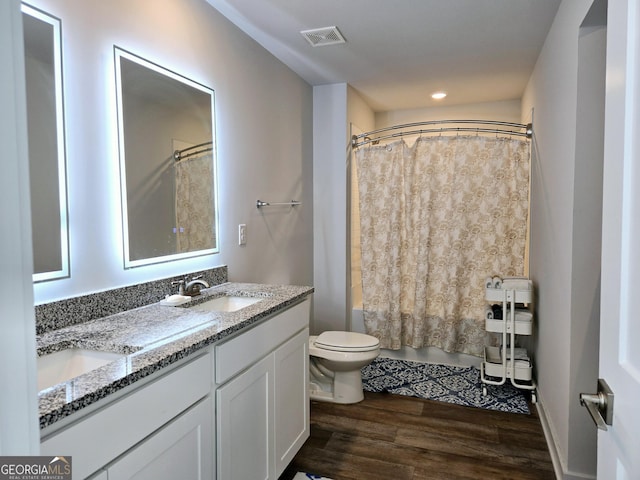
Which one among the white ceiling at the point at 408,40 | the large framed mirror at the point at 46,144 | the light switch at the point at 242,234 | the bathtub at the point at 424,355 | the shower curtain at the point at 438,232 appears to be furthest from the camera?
the bathtub at the point at 424,355

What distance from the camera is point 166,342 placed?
1258mm

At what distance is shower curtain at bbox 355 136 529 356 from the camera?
10.9 feet

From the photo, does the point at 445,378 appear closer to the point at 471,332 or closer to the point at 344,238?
the point at 471,332

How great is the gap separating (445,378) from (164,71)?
2.89 m

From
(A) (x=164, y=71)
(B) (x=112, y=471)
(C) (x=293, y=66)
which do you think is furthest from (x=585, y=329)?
(C) (x=293, y=66)

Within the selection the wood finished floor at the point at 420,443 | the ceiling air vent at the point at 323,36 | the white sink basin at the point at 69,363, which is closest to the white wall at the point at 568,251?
the wood finished floor at the point at 420,443

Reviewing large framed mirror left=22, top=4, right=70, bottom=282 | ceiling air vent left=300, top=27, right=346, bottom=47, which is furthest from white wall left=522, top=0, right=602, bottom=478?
large framed mirror left=22, top=4, right=70, bottom=282

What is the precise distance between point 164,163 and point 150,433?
125cm

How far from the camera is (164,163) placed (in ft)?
6.36

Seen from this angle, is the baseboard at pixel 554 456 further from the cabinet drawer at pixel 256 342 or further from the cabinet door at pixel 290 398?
the cabinet drawer at pixel 256 342

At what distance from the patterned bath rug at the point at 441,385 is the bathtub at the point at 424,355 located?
0.05 meters

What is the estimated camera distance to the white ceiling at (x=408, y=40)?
2273mm

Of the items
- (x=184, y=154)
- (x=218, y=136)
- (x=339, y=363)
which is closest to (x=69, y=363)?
(x=184, y=154)

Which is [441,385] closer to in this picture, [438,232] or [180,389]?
[438,232]
